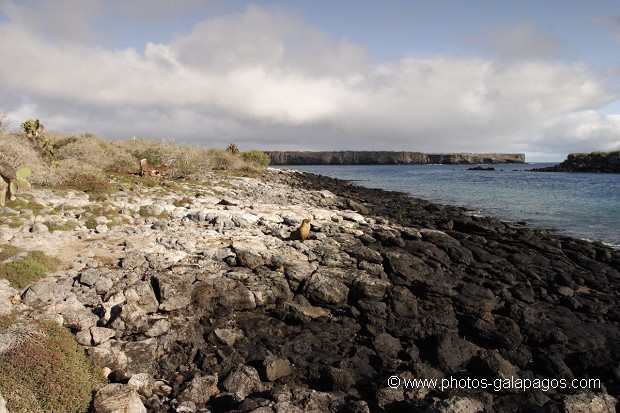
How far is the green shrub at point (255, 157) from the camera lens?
5658 cm

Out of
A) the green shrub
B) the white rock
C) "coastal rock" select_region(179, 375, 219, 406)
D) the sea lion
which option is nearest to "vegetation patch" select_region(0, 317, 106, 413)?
"coastal rock" select_region(179, 375, 219, 406)

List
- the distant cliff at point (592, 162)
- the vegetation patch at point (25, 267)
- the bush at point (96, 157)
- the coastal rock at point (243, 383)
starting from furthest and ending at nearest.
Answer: the distant cliff at point (592, 162), the bush at point (96, 157), the vegetation patch at point (25, 267), the coastal rock at point (243, 383)

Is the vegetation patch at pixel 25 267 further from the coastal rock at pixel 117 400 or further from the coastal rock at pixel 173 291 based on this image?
the coastal rock at pixel 117 400

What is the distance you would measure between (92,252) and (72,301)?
3094mm

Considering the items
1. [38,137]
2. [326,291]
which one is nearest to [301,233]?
[326,291]

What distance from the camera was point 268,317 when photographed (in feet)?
31.2

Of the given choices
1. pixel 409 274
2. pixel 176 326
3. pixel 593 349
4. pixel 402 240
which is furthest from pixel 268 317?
pixel 402 240

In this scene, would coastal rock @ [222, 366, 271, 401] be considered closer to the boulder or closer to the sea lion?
the boulder

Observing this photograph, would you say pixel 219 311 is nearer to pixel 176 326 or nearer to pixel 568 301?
pixel 176 326

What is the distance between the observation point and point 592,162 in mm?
126500

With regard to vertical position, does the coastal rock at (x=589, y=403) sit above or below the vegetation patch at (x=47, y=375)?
below

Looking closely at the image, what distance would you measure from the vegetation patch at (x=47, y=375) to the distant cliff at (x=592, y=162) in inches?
5587

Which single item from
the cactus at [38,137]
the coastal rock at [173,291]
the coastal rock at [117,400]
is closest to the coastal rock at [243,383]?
the coastal rock at [117,400]

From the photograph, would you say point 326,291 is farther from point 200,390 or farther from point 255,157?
point 255,157
